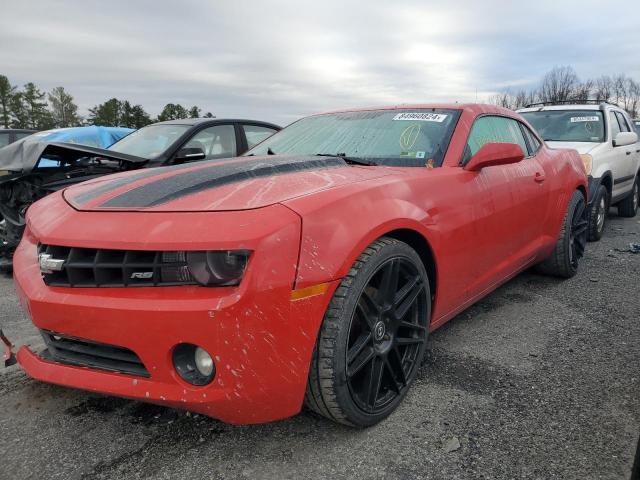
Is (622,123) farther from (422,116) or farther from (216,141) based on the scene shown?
(216,141)

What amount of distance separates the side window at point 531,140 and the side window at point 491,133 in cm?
8

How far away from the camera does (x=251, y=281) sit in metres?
1.51

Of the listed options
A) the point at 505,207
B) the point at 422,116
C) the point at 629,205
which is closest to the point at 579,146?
the point at 629,205

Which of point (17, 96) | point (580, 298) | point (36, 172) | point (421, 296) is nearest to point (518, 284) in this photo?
point (580, 298)

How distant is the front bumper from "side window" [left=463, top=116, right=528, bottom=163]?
1594 millimetres

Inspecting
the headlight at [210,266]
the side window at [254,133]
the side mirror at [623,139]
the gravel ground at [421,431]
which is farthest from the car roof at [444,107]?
the side mirror at [623,139]

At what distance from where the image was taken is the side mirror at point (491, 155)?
258 cm

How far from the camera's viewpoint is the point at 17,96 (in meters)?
54.4

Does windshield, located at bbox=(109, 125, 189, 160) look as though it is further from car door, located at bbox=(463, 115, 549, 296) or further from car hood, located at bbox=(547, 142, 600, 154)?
car hood, located at bbox=(547, 142, 600, 154)

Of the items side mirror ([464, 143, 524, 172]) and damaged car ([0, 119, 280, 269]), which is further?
damaged car ([0, 119, 280, 269])

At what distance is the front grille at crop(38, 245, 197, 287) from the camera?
159cm

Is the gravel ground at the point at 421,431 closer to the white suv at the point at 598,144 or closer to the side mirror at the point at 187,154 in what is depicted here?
the side mirror at the point at 187,154

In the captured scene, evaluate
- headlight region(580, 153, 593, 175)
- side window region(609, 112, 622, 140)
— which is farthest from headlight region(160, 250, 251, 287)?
side window region(609, 112, 622, 140)

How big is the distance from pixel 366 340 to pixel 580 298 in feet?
8.00
